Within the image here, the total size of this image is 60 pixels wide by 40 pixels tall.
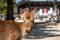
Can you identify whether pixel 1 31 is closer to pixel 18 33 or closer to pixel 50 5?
pixel 18 33

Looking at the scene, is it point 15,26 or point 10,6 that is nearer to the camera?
point 15,26

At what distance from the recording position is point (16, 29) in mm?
8680

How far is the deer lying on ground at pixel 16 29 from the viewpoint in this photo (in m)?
8.41

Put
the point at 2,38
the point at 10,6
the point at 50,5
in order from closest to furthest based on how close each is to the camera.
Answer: the point at 2,38 → the point at 10,6 → the point at 50,5

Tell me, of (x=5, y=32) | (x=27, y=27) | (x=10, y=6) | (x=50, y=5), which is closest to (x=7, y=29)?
(x=5, y=32)

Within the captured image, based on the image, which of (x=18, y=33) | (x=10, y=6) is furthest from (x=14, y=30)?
(x=10, y=6)

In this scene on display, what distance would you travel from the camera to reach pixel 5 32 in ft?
27.9

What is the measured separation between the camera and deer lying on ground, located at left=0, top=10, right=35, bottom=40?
8.41 meters

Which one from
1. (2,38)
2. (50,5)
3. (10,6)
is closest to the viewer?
(2,38)

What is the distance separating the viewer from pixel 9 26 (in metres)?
8.66

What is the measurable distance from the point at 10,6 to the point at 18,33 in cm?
1048

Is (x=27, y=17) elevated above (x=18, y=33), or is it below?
above

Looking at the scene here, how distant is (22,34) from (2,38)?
74cm

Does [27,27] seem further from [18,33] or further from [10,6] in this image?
[10,6]
